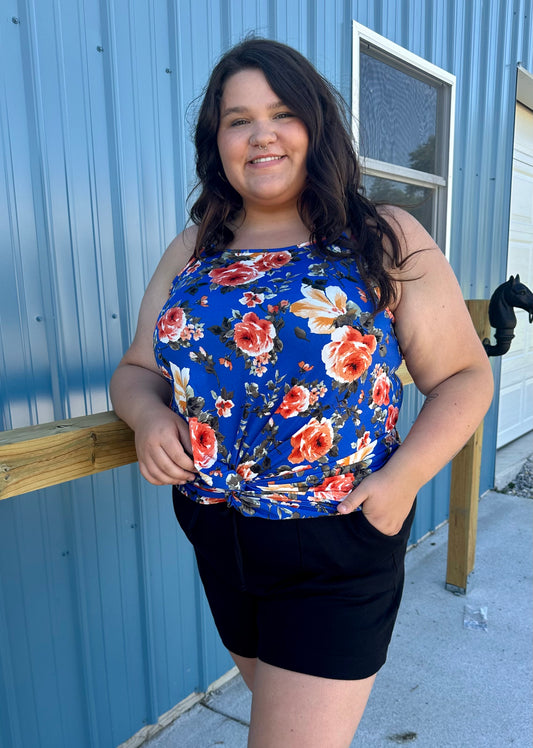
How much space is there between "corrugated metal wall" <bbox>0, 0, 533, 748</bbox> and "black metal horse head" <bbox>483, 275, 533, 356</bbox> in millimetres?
1484

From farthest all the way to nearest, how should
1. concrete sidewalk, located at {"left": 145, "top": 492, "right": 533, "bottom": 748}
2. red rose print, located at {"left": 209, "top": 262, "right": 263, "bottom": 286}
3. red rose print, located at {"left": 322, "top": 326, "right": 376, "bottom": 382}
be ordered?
concrete sidewalk, located at {"left": 145, "top": 492, "right": 533, "bottom": 748} < red rose print, located at {"left": 209, "top": 262, "right": 263, "bottom": 286} < red rose print, located at {"left": 322, "top": 326, "right": 376, "bottom": 382}

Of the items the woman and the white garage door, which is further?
the white garage door

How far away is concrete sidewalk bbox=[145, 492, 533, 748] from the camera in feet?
7.05

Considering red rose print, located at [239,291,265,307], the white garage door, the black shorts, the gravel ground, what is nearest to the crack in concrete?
the black shorts

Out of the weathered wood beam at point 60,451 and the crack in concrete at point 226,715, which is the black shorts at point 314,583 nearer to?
the weathered wood beam at point 60,451

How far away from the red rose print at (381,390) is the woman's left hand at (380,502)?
0.45 feet

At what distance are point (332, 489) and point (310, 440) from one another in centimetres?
11

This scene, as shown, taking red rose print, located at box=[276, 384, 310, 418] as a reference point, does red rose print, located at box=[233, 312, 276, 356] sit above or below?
above

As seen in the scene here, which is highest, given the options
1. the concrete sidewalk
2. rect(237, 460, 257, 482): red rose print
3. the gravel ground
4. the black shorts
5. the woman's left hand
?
rect(237, 460, 257, 482): red rose print

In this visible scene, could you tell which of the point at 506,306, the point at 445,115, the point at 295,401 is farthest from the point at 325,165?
the point at 445,115

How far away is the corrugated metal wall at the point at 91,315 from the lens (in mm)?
1636

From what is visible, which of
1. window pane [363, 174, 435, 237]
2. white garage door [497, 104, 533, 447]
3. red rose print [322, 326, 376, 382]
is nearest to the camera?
red rose print [322, 326, 376, 382]

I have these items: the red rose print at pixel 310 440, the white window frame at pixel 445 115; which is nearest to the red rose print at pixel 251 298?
the red rose print at pixel 310 440

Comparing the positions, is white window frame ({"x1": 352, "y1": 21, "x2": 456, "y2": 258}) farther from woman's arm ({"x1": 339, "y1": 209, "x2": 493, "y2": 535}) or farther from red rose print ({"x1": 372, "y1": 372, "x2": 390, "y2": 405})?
red rose print ({"x1": 372, "y1": 372, "x2": 390, "y2": 405})
